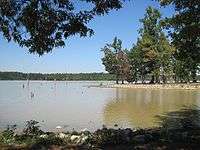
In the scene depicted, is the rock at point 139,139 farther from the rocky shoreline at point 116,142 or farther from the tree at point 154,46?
the tree at point 154,46

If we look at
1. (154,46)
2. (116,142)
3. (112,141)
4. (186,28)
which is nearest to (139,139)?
(116,142)

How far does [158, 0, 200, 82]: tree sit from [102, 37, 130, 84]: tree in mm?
91671

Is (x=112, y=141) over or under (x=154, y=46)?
under

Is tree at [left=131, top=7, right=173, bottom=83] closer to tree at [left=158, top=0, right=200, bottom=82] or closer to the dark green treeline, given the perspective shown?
the dark green treeline

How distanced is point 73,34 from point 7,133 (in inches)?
211

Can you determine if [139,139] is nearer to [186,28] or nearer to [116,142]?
[116,142]

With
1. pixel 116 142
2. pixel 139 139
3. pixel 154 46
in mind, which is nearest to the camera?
pixel 116 142

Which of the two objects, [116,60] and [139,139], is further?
[116,60]

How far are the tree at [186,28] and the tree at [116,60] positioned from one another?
301 ft

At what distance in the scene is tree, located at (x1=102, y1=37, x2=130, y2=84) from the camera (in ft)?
405

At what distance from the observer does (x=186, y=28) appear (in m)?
23.6

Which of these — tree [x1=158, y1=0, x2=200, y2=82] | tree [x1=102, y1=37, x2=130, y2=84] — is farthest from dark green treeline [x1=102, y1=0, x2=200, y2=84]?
tree [x1=158, y1=0, x2=200, y2=82]

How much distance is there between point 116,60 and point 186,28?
330 ft

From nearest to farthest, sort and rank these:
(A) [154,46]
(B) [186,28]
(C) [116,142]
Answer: (C) [116,142] → (B) [186,28] → (A) [154,46]
